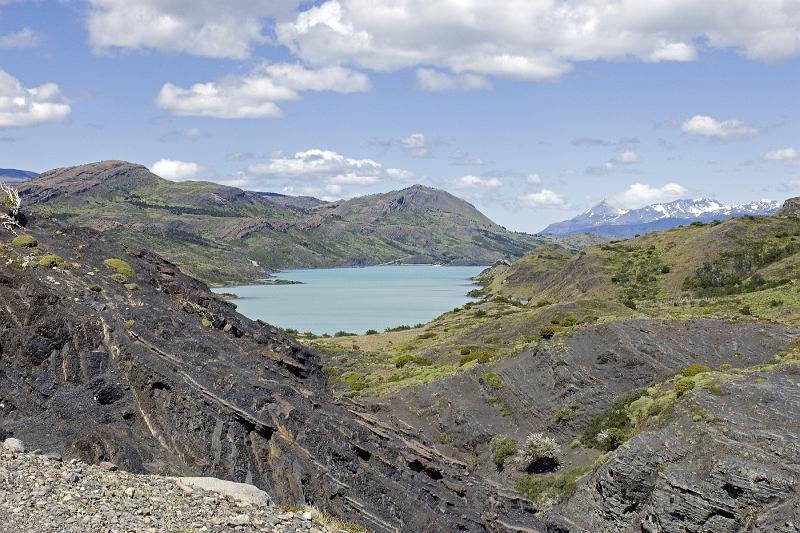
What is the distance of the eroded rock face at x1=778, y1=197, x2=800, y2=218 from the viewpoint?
460 feet

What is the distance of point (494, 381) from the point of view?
49.7 metres

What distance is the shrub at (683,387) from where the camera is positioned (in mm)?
36444

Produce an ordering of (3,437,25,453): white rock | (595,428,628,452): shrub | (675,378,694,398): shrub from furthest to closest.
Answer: (595,428,628,452): shrub, (675,378,694,398): shrub, (3,437,25,453): white rock

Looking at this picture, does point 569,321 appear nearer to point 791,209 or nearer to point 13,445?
point 13,445

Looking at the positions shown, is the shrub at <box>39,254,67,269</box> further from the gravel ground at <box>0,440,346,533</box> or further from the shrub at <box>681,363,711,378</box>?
the shrub at <box>681,363,711,378</box>

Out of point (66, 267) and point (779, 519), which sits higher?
point (66, 267)

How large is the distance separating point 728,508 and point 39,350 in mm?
27561

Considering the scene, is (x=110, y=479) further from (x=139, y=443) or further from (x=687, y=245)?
(x=687, y=245)

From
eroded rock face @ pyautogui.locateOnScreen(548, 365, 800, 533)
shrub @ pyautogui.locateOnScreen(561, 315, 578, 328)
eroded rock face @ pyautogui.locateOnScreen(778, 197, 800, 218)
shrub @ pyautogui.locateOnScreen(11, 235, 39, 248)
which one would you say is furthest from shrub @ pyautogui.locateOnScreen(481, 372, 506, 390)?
eroded rock face @ pyautogui.locateOnScreen(778, 197, 800, 218)

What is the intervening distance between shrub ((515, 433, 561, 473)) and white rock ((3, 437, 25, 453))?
1123 inches

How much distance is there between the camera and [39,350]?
2536 centimetres

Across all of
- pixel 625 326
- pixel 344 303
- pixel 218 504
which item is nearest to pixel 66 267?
pixel 218 504

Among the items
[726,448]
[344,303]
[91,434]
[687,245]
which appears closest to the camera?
[91,434]

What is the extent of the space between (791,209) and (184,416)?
150m
